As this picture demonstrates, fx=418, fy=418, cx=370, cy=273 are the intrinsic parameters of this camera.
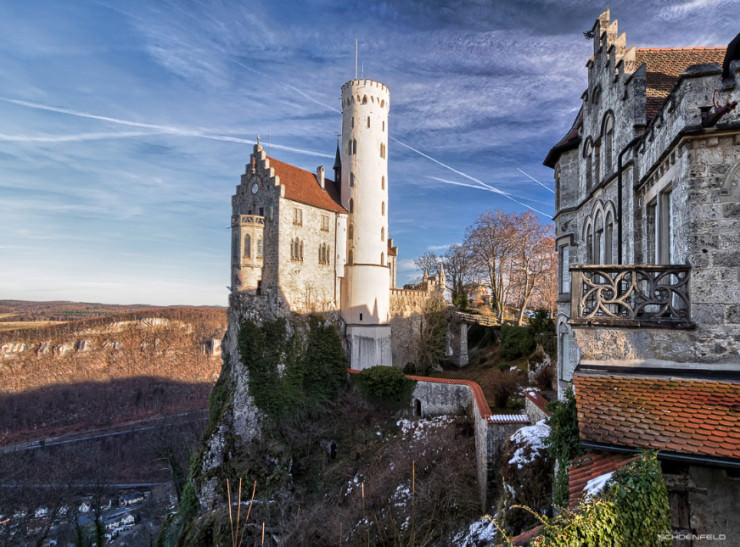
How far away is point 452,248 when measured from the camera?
45.5 metres

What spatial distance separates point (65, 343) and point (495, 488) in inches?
4704

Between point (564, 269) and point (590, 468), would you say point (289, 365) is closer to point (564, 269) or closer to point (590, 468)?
point (564, 269)

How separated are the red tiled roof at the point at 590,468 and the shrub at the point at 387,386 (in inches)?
766

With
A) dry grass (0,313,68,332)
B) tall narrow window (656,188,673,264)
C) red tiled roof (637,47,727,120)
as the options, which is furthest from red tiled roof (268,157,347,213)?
dry grass (0,313,68,332)

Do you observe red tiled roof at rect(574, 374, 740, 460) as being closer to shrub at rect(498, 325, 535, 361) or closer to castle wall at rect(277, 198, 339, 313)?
shrub at rect(498, 325, 535, 361)

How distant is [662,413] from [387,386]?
2068 cm

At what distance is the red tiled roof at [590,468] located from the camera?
4613mm

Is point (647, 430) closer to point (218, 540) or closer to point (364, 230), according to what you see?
point (218, 540)

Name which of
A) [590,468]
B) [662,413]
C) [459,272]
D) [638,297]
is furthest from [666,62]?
[459,272]

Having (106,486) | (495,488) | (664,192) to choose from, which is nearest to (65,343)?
(106,486)

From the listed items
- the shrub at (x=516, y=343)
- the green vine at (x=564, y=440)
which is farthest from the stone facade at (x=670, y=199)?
the shrub at (x=516, y=343)

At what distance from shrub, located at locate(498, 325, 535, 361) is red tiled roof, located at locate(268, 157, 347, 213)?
48.7 feet

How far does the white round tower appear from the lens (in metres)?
31.0

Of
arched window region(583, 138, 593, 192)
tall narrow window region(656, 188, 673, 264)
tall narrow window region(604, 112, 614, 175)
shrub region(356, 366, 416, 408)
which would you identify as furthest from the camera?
shrub region(356, 366, 416, 408)
